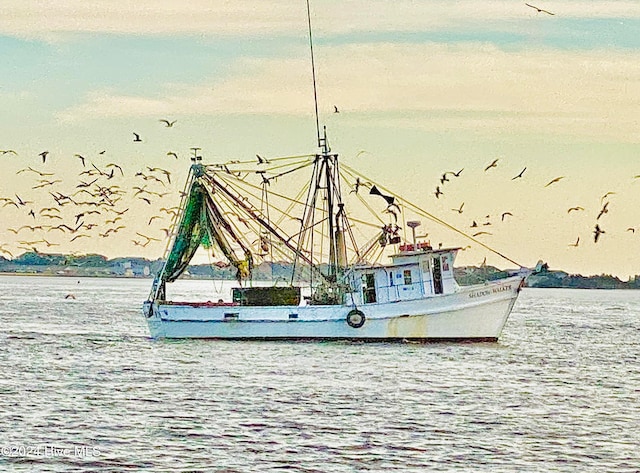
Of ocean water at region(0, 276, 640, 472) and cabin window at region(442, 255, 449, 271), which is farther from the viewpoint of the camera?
cabin window at region(442, 255, 449, 271)

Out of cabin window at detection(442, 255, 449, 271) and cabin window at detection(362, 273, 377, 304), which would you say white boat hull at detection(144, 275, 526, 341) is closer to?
cabin window at detection(362, 273, 377, 304)

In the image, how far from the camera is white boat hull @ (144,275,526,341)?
59.3m

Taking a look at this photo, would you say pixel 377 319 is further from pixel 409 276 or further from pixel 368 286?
pixel 409 276

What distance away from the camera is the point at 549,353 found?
64750 mm

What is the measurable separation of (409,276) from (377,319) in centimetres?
232

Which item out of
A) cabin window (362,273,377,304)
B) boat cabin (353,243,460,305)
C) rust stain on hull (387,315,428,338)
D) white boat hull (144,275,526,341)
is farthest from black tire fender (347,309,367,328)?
rust stain on hull (387,315,428,338)

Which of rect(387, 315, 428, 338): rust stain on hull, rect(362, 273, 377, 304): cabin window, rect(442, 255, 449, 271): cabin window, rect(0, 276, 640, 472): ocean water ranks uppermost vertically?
rect(442, 255, 449, 271): cabin window

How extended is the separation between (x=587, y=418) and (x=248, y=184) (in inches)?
1070

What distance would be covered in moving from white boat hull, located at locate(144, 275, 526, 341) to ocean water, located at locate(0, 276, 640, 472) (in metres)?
0.63

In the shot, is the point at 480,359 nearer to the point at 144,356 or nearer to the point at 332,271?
the point at 332,271

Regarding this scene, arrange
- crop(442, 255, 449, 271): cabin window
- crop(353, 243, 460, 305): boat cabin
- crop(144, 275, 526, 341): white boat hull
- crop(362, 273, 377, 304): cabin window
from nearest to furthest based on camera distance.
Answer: crop(353, 243, 460, 305): boat cabin
crop(442, 255, 449, 271): cabin window
crop(362, 273, 377, 304): cabin window
crop(144, 275, 526, 341): white boat hull

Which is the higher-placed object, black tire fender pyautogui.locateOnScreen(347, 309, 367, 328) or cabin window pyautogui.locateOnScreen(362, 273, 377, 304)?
cabin window pyautogui.locateOnScreen(362, 273, 377, 304)

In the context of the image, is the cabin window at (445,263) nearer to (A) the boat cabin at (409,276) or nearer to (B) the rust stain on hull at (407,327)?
(A) the boat cabin at (409,276)

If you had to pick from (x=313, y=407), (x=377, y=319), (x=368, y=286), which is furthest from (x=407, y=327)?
(x=313, y=407)
